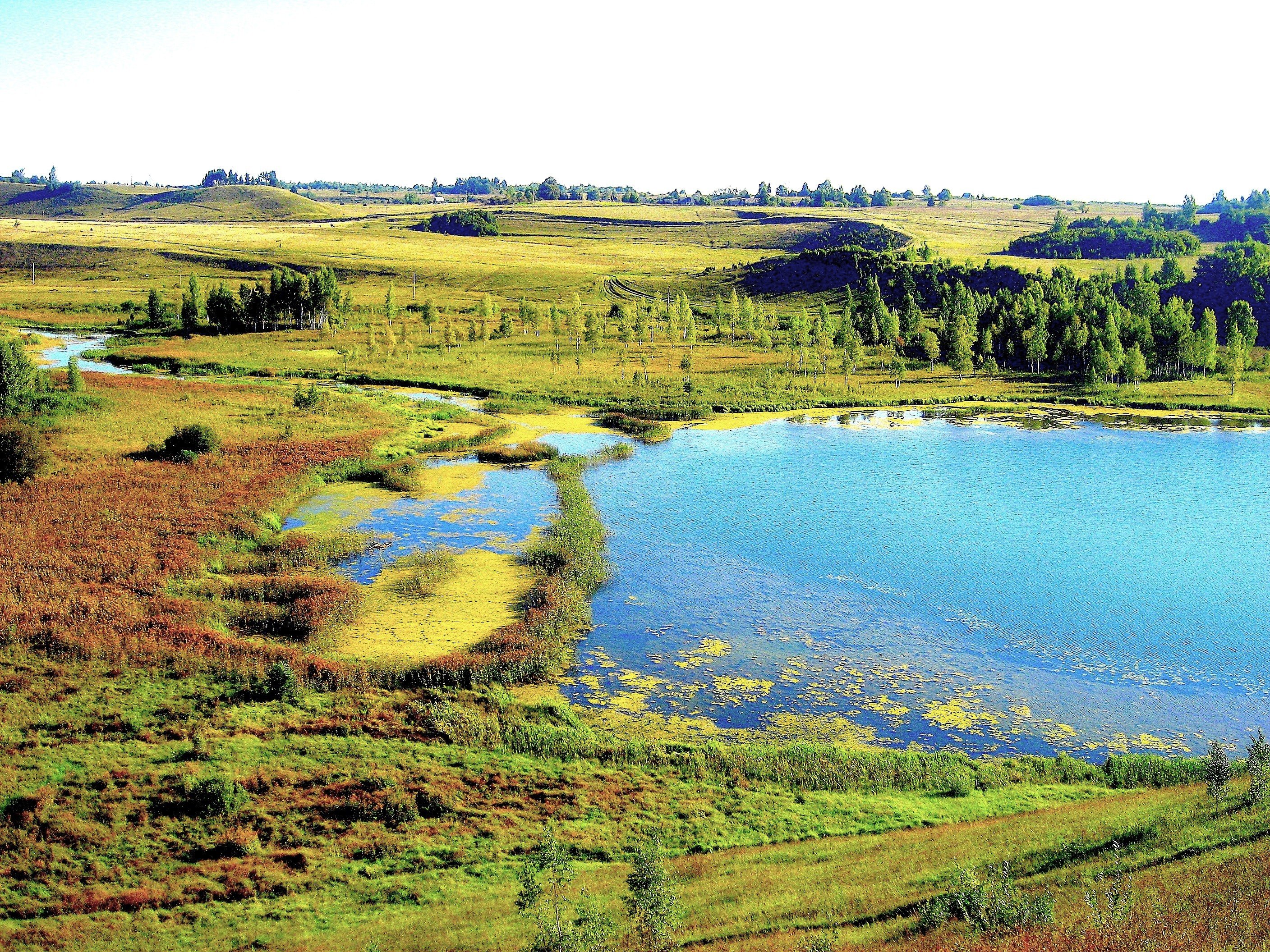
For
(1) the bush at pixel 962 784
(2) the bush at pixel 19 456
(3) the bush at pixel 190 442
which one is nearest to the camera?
(1) the bush at pixel 962 784

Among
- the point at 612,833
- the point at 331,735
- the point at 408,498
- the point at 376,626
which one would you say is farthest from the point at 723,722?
the point at 408,498

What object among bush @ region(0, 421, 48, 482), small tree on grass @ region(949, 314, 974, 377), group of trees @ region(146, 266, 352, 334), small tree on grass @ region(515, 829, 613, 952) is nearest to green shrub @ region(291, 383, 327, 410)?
bush @ region(0, 421, 48, 482)

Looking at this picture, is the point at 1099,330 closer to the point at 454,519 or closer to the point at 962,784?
the point at 454,519

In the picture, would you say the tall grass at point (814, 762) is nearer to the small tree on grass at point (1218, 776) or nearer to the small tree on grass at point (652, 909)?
the small tree on grass at point (1218, 776)

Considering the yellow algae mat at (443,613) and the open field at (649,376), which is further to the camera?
the open field at (649,376)

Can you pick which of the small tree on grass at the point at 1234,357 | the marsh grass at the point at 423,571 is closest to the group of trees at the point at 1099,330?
the small tree on grass at the point at 1234,357

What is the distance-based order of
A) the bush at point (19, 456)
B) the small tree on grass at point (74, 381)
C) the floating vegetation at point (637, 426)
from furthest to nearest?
the small tree on grass at point (74, 381), the floating vegetation at point (637, 426), the bush at point (19, 456)

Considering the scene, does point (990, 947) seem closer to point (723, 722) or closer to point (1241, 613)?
point (723, 722)
